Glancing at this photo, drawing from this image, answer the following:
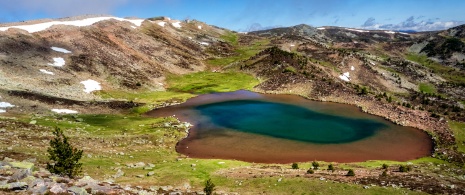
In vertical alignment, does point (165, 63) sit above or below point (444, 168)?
above

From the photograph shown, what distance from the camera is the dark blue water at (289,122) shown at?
2354 inches

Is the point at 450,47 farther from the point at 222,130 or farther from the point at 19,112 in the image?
the point at 19,112

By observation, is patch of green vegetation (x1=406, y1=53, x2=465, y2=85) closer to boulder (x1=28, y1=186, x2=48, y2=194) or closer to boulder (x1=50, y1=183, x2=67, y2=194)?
boulder (x1=50, y1=183, x2=67, y2=194)

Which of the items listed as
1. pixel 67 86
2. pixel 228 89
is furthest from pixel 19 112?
pixel 228 89

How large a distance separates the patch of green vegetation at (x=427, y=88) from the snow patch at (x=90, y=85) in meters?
108

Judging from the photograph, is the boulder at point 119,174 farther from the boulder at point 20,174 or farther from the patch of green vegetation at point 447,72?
the patch of green vegetation at point 447,72

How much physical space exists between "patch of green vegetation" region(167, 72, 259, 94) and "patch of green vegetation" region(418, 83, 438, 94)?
62.0 meters

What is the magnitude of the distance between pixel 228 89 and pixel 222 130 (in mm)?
40479

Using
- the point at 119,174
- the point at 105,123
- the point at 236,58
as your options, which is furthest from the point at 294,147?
the point at 236,58

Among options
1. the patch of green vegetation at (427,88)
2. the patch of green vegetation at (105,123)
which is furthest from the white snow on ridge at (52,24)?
the patch of green vegetation at (427,88)

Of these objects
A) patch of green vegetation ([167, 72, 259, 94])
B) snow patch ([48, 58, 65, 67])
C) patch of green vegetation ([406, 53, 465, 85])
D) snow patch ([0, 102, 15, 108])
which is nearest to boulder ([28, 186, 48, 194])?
snow patch ([0, 102, 15, 108])

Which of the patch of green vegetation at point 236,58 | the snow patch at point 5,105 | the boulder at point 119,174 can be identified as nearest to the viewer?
the boulder at point 119,174

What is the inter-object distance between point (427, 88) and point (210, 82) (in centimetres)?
8043

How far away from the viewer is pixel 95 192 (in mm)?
21562
